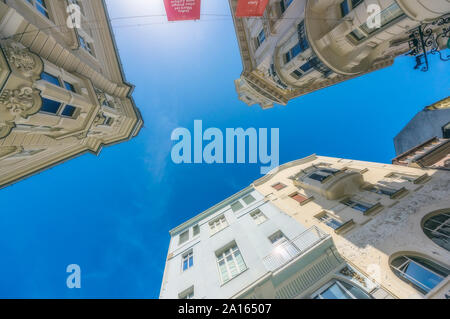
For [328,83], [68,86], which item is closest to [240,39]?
[328,83]

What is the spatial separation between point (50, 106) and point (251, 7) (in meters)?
12.9

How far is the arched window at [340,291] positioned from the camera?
7382mm

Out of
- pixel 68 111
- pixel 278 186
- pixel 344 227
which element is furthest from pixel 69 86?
pixel 278 186

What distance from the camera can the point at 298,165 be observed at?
24078 mm

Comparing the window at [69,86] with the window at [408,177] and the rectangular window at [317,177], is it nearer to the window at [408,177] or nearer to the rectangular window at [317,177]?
the rectangular window at [317,177]

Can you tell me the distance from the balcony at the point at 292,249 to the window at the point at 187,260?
701cm

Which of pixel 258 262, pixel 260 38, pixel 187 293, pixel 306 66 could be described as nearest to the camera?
pixel 258 262

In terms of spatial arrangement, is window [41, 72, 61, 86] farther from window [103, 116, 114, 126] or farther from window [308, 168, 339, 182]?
window [308, 168, 339, 182]

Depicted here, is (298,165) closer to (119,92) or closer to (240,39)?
(240,39)

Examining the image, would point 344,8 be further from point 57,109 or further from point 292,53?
point 57,109

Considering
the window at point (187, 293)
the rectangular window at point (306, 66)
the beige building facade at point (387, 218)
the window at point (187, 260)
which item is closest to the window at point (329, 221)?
the beige building facade at point (387, 218)

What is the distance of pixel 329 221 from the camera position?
484 inches
